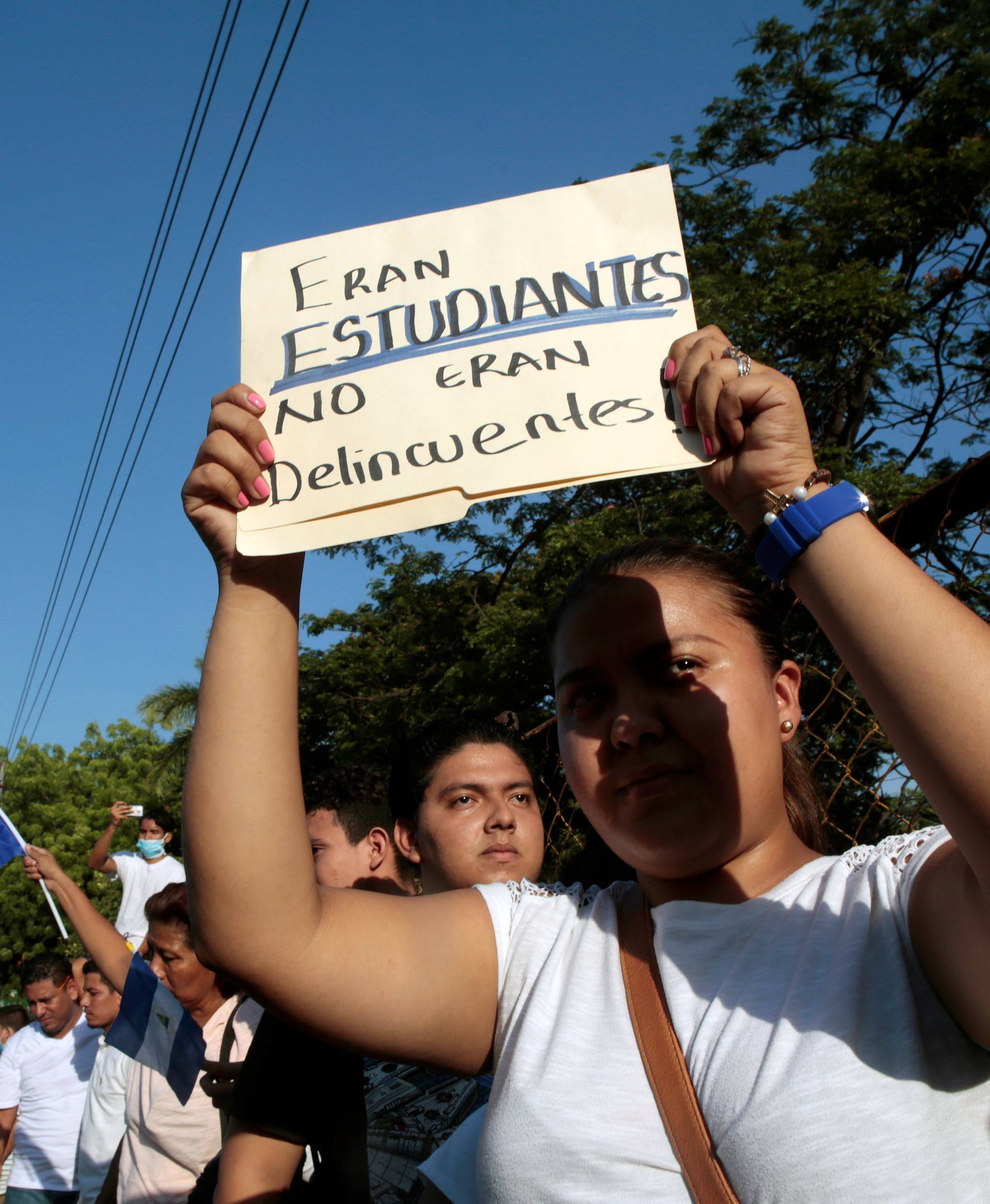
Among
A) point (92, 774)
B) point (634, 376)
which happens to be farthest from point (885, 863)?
point (92, 774)

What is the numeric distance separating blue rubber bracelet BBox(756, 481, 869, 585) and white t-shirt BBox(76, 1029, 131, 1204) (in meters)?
4.07

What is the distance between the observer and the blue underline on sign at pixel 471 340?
1439 millimetres

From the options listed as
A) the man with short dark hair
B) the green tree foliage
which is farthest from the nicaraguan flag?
the green tree foliage

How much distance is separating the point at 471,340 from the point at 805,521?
62 centimetres

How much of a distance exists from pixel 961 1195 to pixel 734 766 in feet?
1.80

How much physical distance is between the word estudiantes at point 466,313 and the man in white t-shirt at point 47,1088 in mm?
5547

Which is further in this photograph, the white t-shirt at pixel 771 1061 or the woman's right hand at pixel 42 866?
the woman's right hand at pixel 42 866

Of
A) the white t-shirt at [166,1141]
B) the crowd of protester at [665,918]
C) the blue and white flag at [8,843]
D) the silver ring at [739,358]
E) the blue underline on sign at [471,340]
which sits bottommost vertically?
the white t-shirt at [166,1141]

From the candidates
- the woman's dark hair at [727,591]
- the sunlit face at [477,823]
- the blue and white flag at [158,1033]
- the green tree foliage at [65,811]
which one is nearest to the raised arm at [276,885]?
the woman's dark hair at [727,591]

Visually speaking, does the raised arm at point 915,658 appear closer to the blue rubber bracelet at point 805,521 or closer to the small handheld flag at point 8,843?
the blue rubber bracelet at point 805,521

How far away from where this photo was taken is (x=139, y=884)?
7973mm

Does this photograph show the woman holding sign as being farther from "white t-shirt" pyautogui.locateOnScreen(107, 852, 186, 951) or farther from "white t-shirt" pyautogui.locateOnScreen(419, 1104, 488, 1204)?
"white t-shirt" pyautogui.locateOnScreen(107, 852, 186, 951)

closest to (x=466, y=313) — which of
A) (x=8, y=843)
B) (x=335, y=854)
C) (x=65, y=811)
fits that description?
(x=335, y=854)

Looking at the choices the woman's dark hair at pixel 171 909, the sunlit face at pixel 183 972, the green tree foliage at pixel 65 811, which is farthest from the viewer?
the green tree foliage at pixel 65 811
